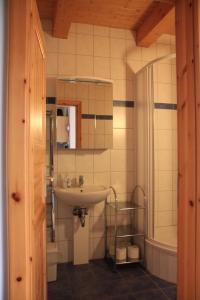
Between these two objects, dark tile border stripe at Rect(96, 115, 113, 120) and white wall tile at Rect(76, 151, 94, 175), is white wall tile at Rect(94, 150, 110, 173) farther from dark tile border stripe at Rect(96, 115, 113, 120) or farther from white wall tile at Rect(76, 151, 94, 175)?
dark tile border stripe at Rect(96, 115, 113, 120)

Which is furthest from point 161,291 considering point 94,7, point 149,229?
point 94,7

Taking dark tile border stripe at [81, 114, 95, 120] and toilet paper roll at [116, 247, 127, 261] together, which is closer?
toilet paper roll at [116, 247, 127, 261]

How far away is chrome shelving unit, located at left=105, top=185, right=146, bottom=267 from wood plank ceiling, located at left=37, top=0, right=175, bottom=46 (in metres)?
1.73

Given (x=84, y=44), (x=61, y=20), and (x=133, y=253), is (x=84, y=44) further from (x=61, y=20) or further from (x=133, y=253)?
(x=133, y=253)

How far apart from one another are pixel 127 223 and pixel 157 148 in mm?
935

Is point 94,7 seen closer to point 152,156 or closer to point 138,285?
point 152,156

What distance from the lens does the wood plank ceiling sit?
220cm

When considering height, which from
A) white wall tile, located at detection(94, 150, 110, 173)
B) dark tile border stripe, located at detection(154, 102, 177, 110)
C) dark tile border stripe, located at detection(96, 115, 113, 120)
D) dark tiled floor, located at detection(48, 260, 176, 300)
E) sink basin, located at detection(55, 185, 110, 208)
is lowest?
dark tiled floor, located at detection(48, 260, 176, 300)

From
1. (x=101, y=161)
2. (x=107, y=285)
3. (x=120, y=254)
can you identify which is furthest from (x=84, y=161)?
(x=107, y=285)

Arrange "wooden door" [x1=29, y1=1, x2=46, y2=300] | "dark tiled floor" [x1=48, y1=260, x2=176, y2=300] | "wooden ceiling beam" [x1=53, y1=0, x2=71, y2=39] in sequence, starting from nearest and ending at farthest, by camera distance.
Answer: "wooden door" [x1=29, y1=1, x2=46, y2=300]
"dark tiled floor" [x1=48, y1=260, x2=176, y2=300]
"wooden ceiling beam" [x1=53, y1=0, x2=71, y2=39]

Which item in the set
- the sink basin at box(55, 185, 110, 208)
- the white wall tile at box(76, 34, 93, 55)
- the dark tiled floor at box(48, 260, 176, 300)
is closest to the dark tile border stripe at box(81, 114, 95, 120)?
the white wall tile at box(76, 34, 93, 55)

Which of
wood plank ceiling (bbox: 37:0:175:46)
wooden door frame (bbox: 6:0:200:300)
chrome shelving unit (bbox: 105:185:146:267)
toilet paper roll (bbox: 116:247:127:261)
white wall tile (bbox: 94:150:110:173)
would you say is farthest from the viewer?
white wall tile (bbox: 94:150:110:173)

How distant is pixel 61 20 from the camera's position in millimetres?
2242

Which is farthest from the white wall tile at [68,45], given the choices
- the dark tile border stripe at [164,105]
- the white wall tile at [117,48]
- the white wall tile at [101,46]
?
the dark tile border stripe at [164,105]
